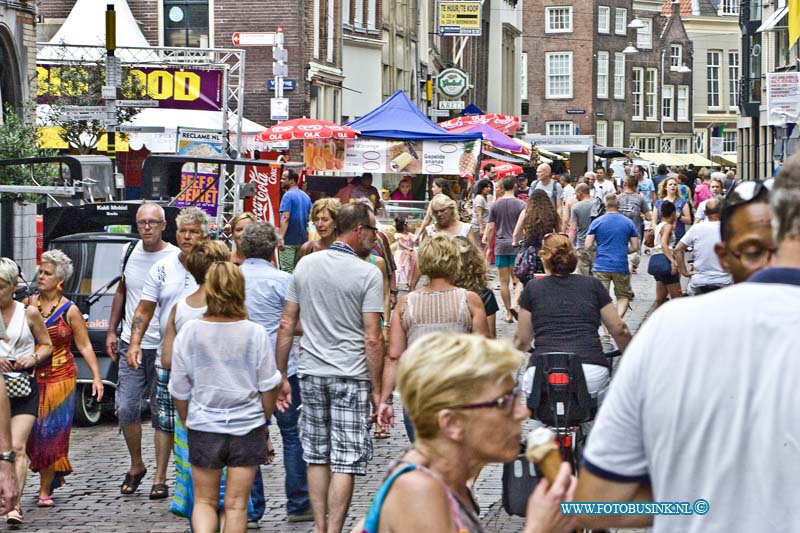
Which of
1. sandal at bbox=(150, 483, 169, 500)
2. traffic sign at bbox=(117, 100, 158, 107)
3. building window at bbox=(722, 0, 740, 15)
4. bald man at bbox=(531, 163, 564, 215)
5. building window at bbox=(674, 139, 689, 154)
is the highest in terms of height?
building window at bbox=(722, 0, 740, 15)

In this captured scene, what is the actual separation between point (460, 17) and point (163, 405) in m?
34.8

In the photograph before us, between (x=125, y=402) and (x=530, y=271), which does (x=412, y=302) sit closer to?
(x=125, y=402)

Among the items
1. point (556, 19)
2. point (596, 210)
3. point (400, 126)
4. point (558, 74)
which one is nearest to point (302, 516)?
point (596, 210)

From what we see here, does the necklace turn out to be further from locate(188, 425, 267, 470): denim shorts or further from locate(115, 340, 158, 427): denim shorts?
locate(188, 425, 267, 470): denim shorts

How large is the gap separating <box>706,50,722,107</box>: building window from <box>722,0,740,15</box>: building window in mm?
3093

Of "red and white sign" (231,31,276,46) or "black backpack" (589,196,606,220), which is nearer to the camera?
"black backpack" (589,196,606,220)

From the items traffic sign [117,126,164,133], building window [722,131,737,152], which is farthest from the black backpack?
building window [722,131,737,152]

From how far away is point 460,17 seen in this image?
42.1m

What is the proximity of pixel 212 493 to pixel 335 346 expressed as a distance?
114cm

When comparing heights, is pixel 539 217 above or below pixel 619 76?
below

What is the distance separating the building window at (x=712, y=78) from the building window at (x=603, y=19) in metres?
10.5

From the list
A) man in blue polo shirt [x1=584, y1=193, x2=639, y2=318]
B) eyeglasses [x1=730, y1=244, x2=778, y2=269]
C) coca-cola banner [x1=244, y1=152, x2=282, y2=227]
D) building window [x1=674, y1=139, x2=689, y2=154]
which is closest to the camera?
eyeglasses [x1=730, y1=244, x2=778, y2=269]

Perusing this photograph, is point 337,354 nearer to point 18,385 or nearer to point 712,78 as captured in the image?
point 18,385

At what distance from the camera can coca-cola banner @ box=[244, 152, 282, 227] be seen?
21266 mm
